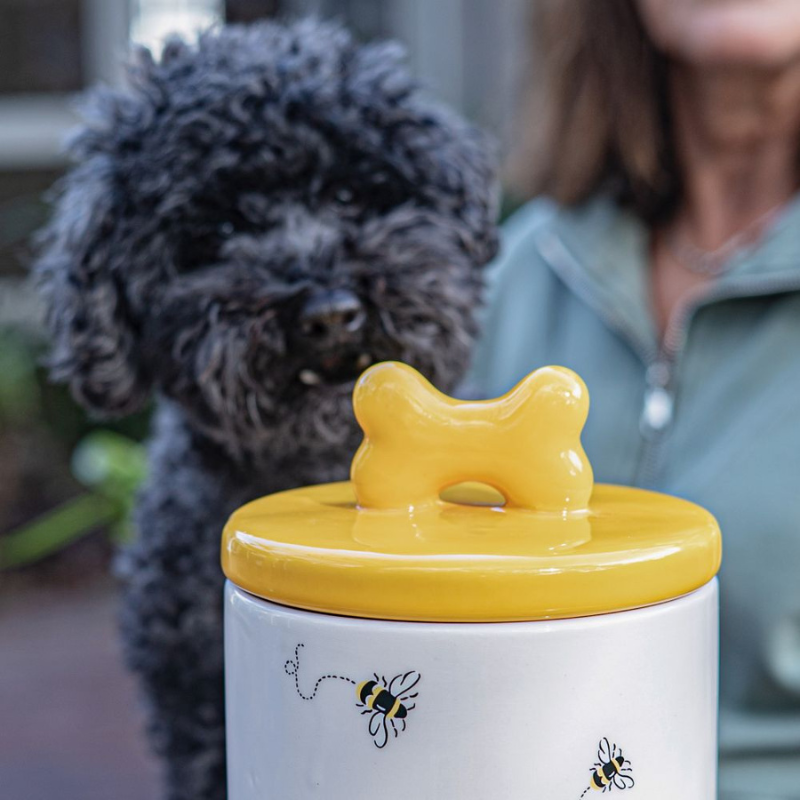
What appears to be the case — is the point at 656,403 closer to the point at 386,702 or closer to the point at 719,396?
the point at 719,396

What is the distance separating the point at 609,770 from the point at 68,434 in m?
3.65

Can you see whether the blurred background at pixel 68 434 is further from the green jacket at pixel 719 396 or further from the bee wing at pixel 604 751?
A: the bee wing at pixel 604 751

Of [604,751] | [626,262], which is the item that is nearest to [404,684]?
[604,751]

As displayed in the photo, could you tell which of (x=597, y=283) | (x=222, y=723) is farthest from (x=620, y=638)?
(x=597, y=283)

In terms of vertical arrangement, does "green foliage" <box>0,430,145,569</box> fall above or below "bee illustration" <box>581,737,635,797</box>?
below

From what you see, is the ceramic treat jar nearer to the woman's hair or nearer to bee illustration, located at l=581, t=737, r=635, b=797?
bee illustration, located at l=581, t=737, r=635, b=797

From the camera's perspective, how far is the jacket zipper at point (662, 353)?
1.12 meters

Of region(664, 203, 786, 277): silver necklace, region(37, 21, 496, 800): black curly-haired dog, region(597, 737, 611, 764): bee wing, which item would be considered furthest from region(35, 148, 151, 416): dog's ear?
region(664, 203, 786, 277): silver necklace

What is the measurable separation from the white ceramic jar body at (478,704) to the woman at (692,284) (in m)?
0.46

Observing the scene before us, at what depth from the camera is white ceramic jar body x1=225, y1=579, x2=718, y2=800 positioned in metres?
0.53

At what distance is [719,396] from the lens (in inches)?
45.4

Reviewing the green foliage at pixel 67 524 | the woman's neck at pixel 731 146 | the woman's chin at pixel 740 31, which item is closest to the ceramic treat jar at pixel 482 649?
the woman's chin at pixel 740 31

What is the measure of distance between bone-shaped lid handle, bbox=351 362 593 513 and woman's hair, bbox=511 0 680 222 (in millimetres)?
855

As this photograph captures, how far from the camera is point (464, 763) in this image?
54cm
